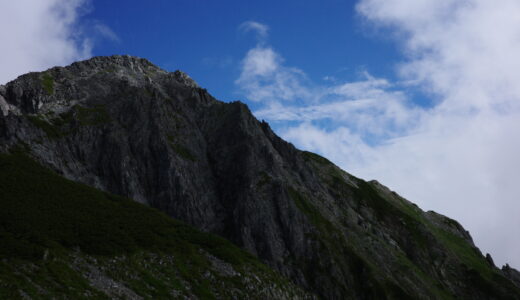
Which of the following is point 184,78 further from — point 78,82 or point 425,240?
point 425,240

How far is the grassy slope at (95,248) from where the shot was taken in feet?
170

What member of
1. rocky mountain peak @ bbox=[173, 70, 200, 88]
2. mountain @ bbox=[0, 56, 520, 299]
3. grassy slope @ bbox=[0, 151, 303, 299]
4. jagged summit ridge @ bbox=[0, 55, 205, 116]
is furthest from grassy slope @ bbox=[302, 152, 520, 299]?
jagged summit ridge @ bbox=[0, 55, 205, 116]

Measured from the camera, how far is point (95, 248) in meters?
64.8

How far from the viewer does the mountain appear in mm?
91562

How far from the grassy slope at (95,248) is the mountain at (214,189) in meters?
0.58

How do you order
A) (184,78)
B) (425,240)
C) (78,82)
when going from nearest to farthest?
(78,82) → (425,240) → (184,78)

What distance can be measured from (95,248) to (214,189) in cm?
5224

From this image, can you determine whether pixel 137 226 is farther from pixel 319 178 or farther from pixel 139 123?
pixel 319 178

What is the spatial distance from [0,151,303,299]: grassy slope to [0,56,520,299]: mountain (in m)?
0.58

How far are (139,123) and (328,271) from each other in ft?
212

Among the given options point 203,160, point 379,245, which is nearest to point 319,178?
point 379,245

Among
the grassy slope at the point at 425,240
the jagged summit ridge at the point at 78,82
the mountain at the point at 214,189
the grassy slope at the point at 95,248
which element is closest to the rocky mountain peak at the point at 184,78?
the jagged summit ridge at the point at 78,82

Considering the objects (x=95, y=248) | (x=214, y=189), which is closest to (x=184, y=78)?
(x=214, y=189)

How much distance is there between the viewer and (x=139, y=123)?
387ft
